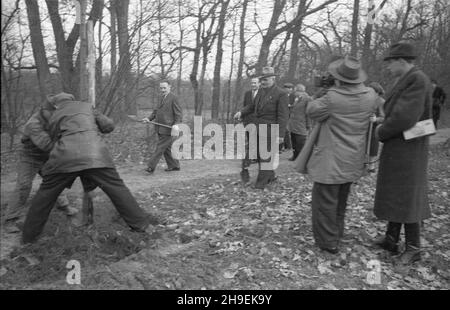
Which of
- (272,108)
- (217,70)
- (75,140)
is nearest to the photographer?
(75,140)

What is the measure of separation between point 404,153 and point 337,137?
682 millimetres

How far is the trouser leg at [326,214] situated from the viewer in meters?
4.11

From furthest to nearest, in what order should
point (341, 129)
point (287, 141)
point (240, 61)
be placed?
point (240, 61) < point (287, 141) < point (341, 129)

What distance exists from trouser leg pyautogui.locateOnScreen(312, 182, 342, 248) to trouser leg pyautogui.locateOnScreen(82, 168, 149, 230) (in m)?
2.05

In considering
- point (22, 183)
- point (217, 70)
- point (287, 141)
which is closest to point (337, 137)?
point (22, 183)

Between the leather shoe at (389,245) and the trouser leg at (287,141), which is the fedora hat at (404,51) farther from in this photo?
the trouser leg at (287,141)

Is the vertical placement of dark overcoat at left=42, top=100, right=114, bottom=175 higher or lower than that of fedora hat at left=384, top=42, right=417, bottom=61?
lower

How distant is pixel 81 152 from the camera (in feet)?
14.0

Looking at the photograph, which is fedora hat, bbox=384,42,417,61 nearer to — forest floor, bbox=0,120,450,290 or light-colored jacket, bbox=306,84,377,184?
light-colored jacket, bbox=306,84,377,184

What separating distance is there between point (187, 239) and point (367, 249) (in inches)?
83.6

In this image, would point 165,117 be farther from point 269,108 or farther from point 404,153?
point 404,153

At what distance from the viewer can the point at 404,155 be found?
3.95 m

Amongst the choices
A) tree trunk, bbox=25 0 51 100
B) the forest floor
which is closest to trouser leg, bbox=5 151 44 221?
the forest floor

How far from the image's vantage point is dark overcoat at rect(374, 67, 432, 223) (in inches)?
148
